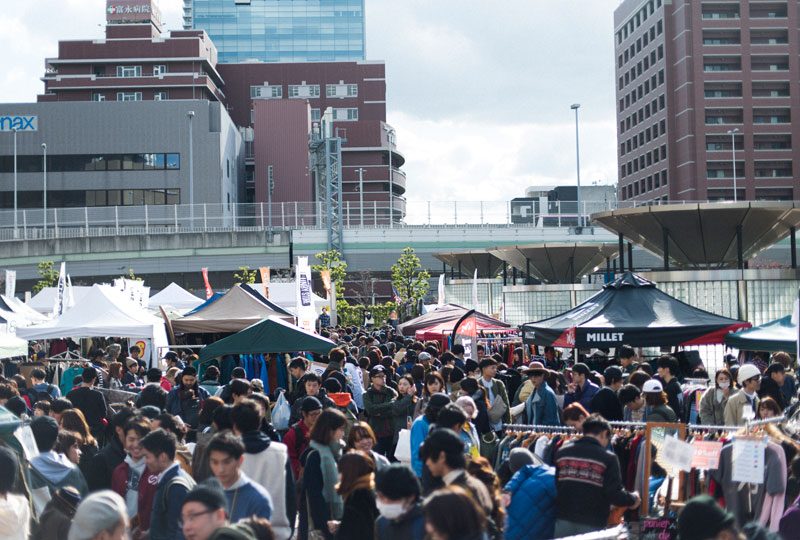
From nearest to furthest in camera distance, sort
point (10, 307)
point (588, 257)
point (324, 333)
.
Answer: point (10, 307), point (324, 333), point (588, 257)

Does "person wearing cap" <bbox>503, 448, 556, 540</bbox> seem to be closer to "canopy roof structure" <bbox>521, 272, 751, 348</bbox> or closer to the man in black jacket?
the man in black jacket

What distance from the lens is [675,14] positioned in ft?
286

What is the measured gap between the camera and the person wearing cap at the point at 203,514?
4812 millimetres

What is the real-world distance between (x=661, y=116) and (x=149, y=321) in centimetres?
7702

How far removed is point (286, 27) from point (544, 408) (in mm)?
126750

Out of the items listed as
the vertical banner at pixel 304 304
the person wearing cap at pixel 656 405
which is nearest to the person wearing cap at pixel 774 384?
the person wearing cap at pixel 656 405

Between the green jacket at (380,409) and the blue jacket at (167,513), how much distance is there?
5332mm

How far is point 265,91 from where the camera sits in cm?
10100

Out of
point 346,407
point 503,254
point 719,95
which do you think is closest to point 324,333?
point 503,254

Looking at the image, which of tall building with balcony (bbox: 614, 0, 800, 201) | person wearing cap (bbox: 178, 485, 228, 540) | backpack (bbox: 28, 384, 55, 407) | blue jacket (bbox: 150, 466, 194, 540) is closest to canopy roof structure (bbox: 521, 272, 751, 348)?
backpack (bbox: 28, 384, 55, 407)

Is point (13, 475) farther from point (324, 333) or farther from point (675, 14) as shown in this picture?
point (675, 14)

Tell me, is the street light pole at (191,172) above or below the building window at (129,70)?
below

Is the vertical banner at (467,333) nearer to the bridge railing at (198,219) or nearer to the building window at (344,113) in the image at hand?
the bridge railing at (198,219)

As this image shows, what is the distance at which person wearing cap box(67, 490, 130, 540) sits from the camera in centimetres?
462
